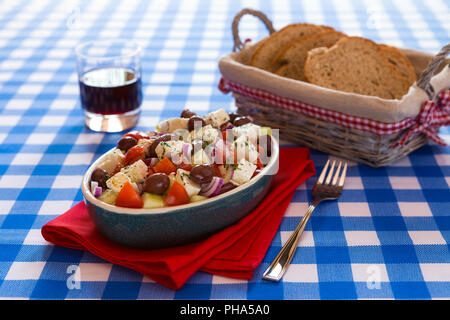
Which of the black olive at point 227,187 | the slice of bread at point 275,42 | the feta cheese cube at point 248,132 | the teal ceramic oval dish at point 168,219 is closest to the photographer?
the teal ceramic oval dish at point 168,219

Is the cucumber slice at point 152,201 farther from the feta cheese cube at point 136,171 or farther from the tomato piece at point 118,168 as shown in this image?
the tomato piece at point 118,168

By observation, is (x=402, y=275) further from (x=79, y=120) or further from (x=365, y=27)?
(x=365, y=27)

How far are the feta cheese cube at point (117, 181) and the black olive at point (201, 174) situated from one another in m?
0.20

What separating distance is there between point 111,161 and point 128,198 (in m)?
0.25

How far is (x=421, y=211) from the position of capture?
72.9 inches

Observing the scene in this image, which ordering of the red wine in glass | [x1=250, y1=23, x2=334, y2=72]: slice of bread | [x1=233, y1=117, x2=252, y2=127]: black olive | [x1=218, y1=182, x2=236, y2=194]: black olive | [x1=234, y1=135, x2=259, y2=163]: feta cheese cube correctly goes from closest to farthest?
1. [x1=218, y1=182, x2=236, y2=194]: black olive
2. [x1=234, y1=135, x2=259, y2=163]: feta cheese cube
3. [x1=233, y1=117, x2=252, y2=127]: black olive
4. the red wine in glass
5. [x1=250, y1=23, x2=334, y2=72]: slice of bread

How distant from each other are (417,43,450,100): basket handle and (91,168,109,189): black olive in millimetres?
1252

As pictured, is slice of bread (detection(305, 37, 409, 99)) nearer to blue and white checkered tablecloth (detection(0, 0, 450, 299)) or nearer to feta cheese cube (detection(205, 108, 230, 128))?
blue and white checkered tablecloth (detection(0, 0, 450, 299))

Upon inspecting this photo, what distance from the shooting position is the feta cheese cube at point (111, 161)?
1.71m

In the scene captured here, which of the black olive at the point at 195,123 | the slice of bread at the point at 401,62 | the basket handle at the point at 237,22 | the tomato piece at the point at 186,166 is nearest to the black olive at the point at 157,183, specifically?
the tomato piece at the point at 186,166

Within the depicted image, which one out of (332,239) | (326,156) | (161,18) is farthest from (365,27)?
(332,239)

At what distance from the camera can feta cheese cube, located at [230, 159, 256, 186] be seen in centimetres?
163

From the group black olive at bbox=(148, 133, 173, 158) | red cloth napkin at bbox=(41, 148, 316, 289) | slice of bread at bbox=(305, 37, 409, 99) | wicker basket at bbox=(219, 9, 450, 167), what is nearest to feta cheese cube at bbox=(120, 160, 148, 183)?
black olive at bbox=(148, 133, 173, 158)

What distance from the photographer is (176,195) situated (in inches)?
59.9
